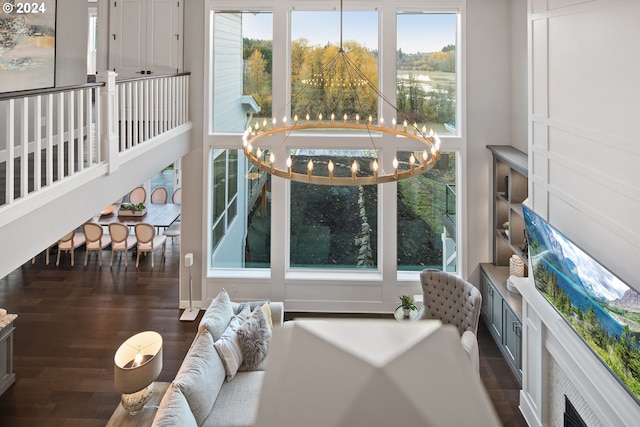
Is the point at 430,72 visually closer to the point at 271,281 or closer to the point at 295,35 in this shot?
the point at 295,35

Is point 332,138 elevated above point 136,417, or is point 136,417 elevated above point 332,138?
point 332,138

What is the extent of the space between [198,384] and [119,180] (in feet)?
6.90

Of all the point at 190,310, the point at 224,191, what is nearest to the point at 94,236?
the point at 190,310

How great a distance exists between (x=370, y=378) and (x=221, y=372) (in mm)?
4164

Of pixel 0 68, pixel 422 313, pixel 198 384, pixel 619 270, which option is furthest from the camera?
pixel 422 313

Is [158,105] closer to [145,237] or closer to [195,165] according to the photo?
[195,165]

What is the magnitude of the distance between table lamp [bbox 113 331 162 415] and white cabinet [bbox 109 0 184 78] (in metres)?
4.11

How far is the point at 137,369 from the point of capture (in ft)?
12.3

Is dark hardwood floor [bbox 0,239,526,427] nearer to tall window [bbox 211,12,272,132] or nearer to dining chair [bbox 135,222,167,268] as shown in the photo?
dining chair [bbox 135,222,167,268]

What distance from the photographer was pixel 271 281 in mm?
6902

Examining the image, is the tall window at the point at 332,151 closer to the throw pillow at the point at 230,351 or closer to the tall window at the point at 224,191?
the tall window at the point at 224,191

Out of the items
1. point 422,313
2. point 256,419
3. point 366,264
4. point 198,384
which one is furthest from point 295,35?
point 256,419

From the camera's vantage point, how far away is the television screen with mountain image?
2.33 meters

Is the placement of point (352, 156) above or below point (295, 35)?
below
